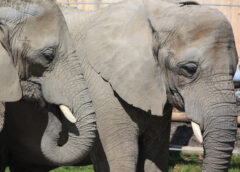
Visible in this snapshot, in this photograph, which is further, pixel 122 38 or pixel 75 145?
pixel 122 38

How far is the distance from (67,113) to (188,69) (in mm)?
976

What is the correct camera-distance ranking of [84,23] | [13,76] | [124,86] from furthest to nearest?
1. [84,23]
2. [124,86]
3. [13,76]

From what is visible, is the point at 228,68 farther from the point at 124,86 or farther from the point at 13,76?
the point at 13,76

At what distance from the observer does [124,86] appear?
19.7 ft

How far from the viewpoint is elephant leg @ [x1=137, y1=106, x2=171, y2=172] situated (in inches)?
244

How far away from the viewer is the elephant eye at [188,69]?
223 inches

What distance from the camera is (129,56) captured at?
605cm

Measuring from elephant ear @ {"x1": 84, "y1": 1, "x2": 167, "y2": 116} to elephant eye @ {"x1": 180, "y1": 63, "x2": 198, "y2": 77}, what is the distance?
24 cm

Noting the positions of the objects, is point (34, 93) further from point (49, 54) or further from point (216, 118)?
point (216, 118)

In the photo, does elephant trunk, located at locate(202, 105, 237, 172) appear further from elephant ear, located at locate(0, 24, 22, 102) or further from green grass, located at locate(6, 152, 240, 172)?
green grass, located at locate(6, 152, 240, 172)

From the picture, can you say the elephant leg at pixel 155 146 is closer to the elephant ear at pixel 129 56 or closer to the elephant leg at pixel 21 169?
the elephant ear at pixel 129 56

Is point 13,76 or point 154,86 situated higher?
point 13,76

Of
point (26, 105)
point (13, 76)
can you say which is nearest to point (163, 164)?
point (26, 105)

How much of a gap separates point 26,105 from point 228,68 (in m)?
1.49
